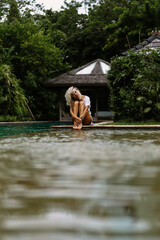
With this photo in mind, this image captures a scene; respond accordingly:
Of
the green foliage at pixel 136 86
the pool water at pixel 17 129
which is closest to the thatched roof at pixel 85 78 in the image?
the pool water at pixel 17 129

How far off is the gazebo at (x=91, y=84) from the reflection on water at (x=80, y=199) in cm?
1900

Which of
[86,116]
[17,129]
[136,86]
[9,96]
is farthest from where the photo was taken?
[9,96]

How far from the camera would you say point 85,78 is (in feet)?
76.2

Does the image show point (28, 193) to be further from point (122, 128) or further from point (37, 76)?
point (37, 76)

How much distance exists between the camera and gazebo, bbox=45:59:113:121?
74.7 ft

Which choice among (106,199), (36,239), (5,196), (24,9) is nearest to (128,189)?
(106,199)

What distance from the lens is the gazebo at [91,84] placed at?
22.8 meters

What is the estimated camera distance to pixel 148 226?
1703mm

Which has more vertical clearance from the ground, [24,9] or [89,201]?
[24,9]

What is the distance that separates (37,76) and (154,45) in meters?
9.51

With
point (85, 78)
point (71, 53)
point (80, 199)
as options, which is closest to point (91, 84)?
point (85, 78)

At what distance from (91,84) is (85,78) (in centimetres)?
100

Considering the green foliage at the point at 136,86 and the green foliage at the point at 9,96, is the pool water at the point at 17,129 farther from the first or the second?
the green foliage at the point at 136,86

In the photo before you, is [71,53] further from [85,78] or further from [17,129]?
[17,129]
